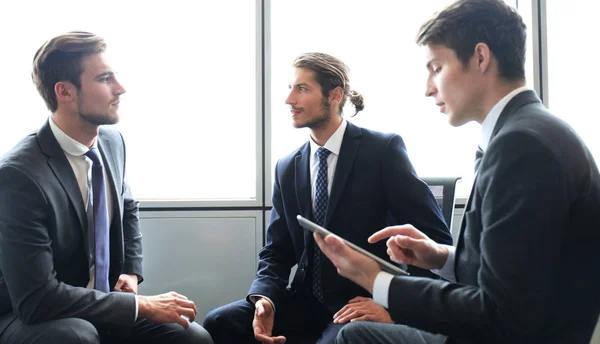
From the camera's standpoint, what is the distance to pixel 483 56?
1.10 meters

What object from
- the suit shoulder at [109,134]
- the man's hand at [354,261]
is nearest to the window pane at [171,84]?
the suit shoulder at [109,134]

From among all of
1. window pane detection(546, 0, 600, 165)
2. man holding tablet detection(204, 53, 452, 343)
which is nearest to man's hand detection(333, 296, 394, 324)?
man holding tablet detection(204, 53, 452, 343)

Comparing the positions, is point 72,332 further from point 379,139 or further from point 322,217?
point 379,139

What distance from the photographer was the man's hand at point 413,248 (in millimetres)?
1286

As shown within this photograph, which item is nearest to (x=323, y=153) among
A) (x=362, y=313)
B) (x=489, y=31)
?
(x=362, y=313)

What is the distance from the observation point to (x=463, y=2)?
1.14 metres

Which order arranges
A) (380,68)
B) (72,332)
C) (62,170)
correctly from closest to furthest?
(72,332), (62,170), (380,68)

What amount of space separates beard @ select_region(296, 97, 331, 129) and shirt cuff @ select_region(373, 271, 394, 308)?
1040 millimetres

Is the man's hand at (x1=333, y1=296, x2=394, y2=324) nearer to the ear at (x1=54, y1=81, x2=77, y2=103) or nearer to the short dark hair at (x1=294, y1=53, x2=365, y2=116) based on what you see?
the short dark hair at (x1=294, y1=53, x2=365, y2=116)

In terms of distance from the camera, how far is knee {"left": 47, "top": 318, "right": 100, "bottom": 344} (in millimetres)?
1385

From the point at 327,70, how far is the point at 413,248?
106cm

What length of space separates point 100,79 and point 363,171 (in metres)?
1.07

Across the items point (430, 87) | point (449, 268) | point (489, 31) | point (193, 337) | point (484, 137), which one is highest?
point (489, 31)

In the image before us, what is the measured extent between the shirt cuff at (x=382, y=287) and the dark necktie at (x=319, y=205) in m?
0.76
